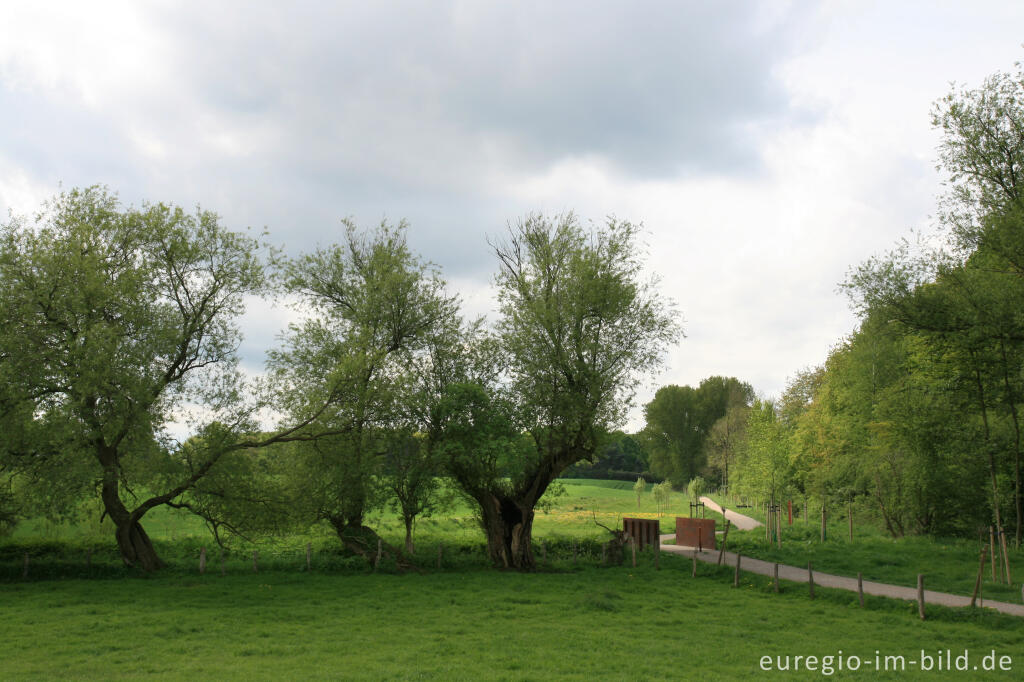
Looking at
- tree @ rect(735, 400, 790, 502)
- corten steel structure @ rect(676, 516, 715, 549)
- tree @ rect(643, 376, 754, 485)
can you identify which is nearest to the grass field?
corten steel structure @ rect(676, 516, 715, 549)

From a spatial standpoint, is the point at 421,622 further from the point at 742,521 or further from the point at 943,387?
the point at 742,521

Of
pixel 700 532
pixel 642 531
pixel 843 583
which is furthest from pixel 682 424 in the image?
pixel 843 583

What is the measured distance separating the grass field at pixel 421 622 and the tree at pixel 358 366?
325 centimetres

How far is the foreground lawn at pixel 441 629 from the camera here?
14.8 m

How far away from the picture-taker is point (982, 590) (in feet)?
75.7

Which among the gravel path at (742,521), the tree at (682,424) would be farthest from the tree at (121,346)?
the tree at (682,424)

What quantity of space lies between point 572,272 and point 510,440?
8254 mm

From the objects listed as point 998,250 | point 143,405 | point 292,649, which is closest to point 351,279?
point 143,405

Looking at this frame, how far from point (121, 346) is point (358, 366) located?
8.31 metres

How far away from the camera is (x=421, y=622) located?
1983 cm

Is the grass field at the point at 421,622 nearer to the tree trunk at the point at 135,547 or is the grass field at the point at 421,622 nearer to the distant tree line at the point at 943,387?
the tree trunk at the point at 135,547

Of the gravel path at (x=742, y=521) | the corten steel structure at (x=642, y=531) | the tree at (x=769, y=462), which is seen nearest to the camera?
the corten steel structure at (x=642, y=531)

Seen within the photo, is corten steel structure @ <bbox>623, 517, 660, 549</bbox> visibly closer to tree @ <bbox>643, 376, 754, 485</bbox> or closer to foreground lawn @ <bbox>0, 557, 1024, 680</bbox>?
foreground lawn @ <bbox>0, 557, 1024, 680</bbox>

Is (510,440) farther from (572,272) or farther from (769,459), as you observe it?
(769,459)
